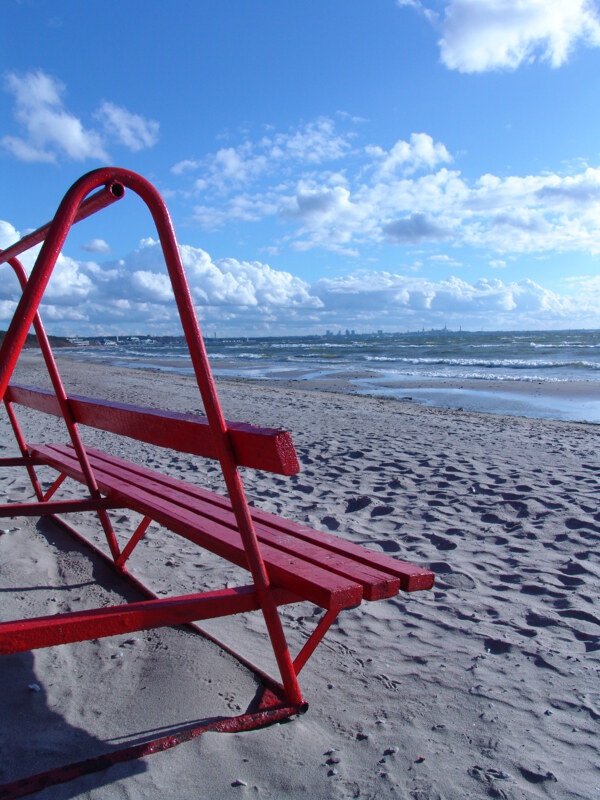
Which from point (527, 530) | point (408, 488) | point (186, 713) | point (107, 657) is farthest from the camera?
point (408, 488)

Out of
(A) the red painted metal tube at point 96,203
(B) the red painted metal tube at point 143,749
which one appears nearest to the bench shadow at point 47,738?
(B) the red painted metal tube at point 143,749

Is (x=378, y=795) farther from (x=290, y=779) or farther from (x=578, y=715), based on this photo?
(x=578, y=715)

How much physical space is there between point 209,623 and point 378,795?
1.29 metres

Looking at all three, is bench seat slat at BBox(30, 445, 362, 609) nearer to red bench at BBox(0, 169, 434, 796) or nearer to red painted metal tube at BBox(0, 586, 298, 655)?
red bench at BBox(0, 169, 434, 796)

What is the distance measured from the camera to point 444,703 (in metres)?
2.29

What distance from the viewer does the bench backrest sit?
5.43 ft

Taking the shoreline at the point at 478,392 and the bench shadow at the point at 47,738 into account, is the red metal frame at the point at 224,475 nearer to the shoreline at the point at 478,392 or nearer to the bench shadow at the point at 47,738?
the bench shadow at the point at 47,738

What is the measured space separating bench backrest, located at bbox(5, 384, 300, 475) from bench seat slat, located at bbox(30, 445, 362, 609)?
43cm

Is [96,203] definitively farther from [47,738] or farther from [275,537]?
[47,738]

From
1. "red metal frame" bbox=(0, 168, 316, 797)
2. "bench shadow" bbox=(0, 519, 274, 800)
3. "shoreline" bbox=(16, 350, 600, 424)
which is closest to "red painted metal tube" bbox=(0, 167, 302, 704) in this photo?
"red metal frame" bbox=(0, 168, 316, 797)

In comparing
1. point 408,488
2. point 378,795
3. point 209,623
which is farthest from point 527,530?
point 378,795

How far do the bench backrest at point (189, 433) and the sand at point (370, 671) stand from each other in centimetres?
91

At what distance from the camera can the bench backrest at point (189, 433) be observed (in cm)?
165

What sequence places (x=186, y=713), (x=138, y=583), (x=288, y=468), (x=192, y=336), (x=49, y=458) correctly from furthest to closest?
(x=49, y=458) → (x=138, y=583) → (x=186, y=713) → (x=192, y=336) → (x=288, y=468)
